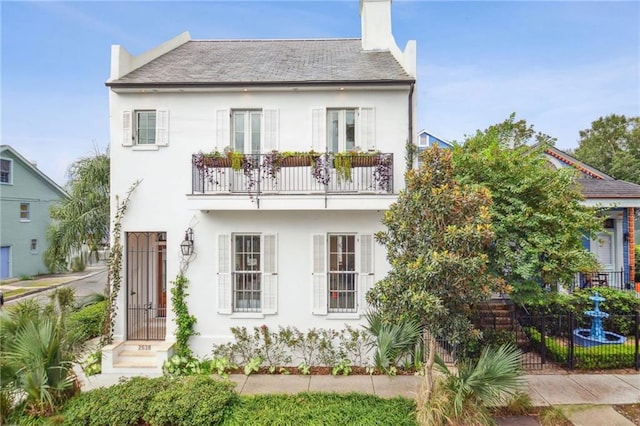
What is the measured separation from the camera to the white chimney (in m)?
11.1

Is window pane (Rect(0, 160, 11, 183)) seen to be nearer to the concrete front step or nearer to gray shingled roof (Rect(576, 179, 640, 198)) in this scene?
the concrete front step

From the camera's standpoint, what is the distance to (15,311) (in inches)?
247

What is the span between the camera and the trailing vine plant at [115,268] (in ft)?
27.8

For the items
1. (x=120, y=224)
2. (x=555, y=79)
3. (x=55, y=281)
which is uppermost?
(x=555, y=79)

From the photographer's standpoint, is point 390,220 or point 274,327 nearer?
point 390,220

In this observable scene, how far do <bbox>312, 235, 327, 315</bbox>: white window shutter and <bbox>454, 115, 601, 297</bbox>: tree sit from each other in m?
3.91

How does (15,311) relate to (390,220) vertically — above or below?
below

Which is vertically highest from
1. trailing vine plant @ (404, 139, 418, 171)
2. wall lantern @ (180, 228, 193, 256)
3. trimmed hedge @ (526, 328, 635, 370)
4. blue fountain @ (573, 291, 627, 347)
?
trailing vine plant @ (404, 139, 418, 171)

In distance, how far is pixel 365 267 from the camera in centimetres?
841

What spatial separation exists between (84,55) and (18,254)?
1993cm

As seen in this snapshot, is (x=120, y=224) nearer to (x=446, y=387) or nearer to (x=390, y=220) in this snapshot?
(x=390, y=220)

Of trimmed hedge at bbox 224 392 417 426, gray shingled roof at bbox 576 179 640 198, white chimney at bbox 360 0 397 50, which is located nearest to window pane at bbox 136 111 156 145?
trimmed hedge at bbox 224 392 417 426

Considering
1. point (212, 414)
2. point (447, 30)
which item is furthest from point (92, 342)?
point (447, 30)

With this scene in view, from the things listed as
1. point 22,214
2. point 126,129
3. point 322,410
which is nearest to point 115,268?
point 126,129
